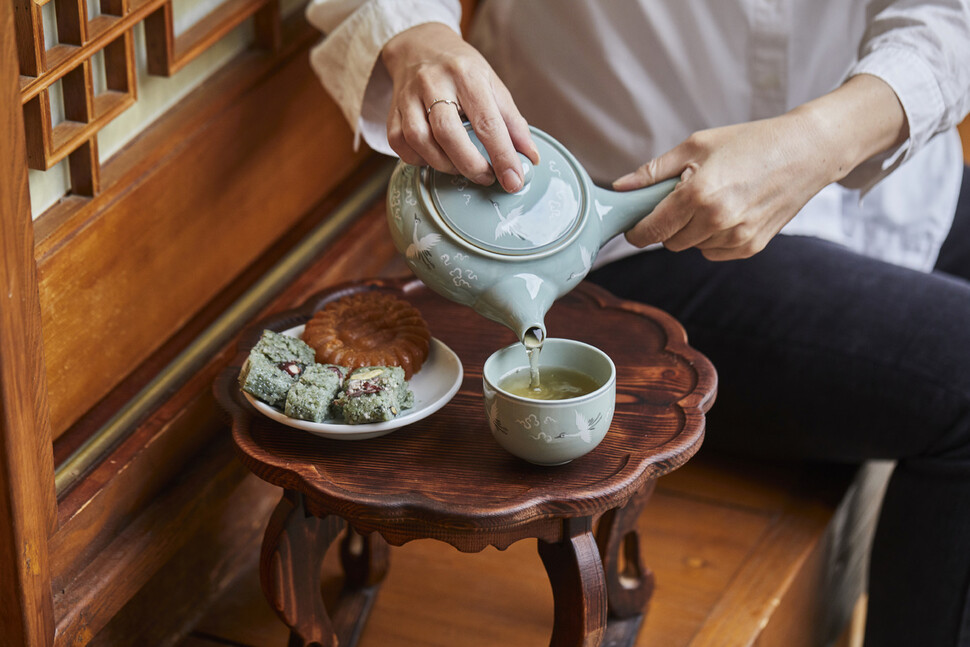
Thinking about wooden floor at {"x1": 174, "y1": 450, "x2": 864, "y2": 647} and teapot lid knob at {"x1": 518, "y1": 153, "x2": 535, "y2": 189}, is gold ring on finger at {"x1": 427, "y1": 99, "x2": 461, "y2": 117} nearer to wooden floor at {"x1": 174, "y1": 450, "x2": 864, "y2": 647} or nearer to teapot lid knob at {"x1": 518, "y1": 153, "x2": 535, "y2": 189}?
teapot lid knob at {"x1": 518, "y1": 153, "x2": 535, "y2": 189}

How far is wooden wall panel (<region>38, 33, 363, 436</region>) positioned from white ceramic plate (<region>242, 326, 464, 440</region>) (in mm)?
222

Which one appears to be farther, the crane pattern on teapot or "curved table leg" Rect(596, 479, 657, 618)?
"curved table leg" Rect(596, 479, 657, 618)

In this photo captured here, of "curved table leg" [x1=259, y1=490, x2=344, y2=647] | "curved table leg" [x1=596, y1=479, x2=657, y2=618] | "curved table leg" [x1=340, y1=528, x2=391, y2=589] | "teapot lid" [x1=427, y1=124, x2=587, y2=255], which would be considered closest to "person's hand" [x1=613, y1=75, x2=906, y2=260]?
"teapot lid" [x1=427, y1=124, x2=587, y2=255]

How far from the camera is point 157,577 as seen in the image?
1.21 m

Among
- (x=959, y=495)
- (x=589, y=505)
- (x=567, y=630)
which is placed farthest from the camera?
(x=959, y=495)

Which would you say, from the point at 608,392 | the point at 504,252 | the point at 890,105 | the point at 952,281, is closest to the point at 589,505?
the point at 608,392

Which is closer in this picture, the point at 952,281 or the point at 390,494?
the point at 390,494

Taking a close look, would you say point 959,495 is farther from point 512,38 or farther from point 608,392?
point 512,38

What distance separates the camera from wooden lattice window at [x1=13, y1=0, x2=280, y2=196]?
0.89 m

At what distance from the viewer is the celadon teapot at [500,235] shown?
918 millimetres

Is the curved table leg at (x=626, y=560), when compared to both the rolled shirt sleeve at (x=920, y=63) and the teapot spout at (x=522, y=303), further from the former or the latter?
the rolled shirt sleeve at (x=920, y=63)

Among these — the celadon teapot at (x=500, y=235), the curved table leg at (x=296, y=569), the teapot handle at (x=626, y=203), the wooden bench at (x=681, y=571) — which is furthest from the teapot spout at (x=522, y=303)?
the wooden bench at (x=681, y=571)

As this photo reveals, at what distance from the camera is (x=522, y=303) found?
3.04ft

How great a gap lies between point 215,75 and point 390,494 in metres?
0.70
